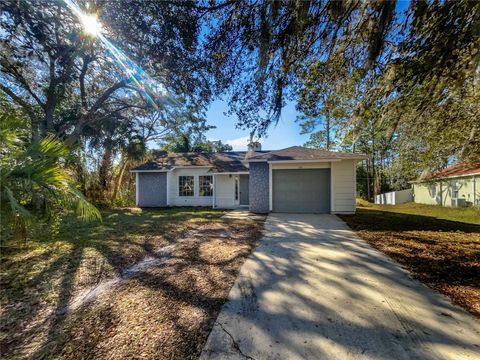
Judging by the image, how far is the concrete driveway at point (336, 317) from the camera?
2.09 m

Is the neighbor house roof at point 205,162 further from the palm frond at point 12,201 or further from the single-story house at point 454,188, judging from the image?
the palm frond at point 12,201

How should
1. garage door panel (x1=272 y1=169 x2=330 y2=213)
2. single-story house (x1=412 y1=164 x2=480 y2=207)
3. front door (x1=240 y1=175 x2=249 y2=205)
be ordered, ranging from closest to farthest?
1. garage door panel (x1=272 y1=169 x2=330 y2=213)
2. single-story house (x1=412 y1=164 x2=480 y2=207)
3. front door (x1=240 y1=175 x2=249 y2=205)

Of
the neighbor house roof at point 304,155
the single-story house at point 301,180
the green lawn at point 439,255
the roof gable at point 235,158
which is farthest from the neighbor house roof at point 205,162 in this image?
the green lawn at point 439,255

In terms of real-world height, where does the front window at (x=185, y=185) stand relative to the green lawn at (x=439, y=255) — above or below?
above

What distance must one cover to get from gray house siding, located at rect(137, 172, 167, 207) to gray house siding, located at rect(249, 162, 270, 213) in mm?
6688

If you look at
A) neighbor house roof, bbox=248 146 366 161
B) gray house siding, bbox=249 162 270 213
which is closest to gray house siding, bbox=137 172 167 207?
gray house siding, bbox=249 162 270 213

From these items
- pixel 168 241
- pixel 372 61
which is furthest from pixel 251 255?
pixel 372 61

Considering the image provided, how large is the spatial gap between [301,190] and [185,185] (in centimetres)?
798

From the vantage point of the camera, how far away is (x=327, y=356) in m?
2.01

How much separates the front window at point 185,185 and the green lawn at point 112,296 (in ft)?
32.4

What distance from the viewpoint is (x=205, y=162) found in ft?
52.7

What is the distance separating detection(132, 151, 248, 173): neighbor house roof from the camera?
15.0 m

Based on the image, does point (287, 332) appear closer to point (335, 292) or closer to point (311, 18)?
point (335, 292)

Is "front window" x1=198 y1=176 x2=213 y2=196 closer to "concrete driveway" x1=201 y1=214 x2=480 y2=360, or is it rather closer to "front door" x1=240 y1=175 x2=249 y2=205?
"front door" x1=240 y1=175 x2=249 y2=205
